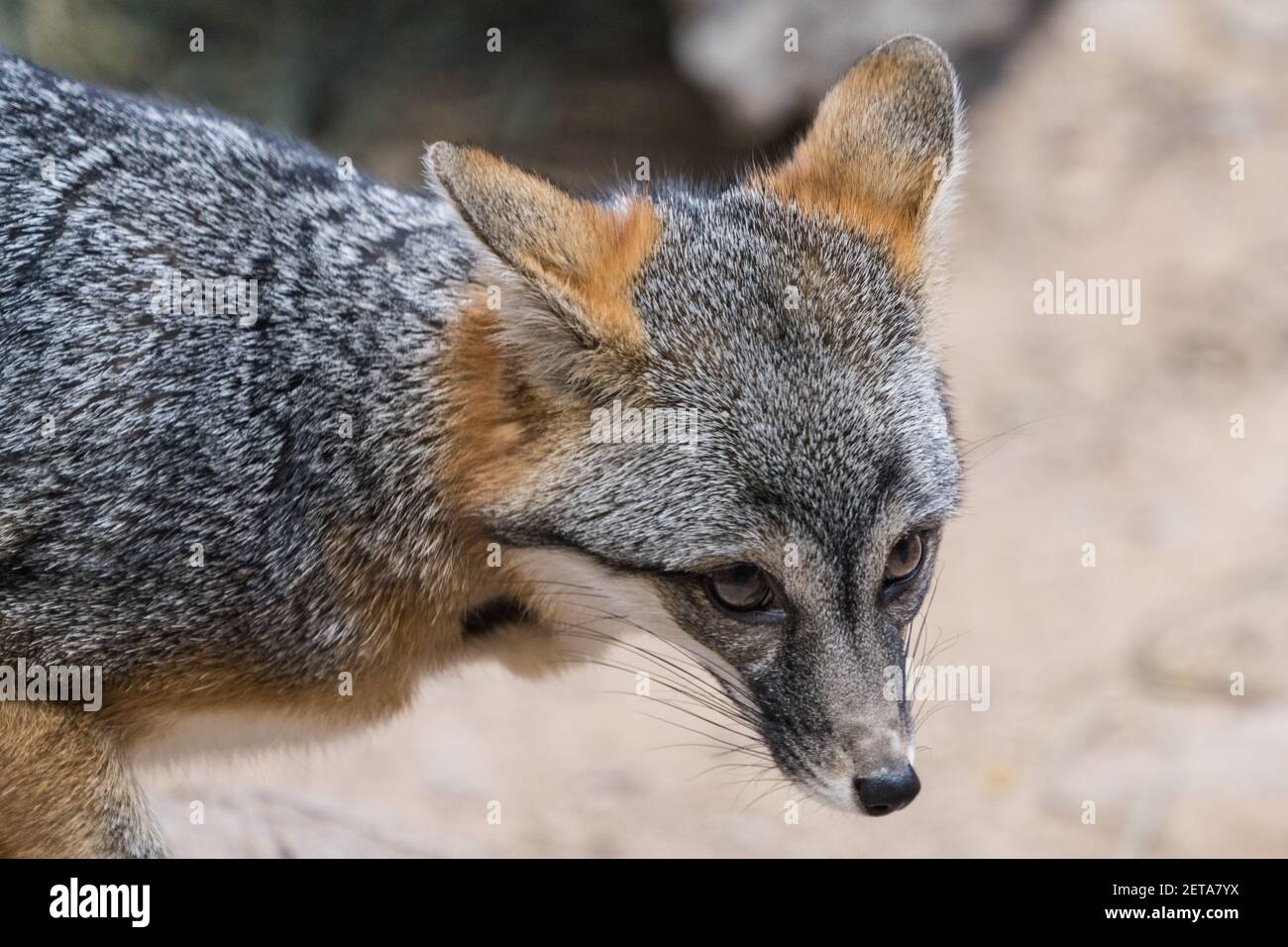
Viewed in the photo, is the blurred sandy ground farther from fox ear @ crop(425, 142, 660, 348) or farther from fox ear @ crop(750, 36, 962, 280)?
fox ear @ crop(750, 36, 962, 280)

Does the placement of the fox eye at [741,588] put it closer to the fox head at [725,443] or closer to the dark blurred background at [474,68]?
the fox head at [725,443]

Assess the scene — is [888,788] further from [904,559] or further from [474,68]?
[474,68]

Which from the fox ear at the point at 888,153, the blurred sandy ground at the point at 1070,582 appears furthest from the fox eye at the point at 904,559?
the blurred sandy ground at the point at 1070,582

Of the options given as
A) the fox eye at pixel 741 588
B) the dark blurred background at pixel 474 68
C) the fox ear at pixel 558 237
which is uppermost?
the dark blurred background at pixel 474 68

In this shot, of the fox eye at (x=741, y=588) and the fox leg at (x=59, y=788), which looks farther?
the fox leg at (x=59, y=788)

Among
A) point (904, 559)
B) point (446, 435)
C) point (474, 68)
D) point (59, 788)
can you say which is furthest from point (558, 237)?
point (474, 68)

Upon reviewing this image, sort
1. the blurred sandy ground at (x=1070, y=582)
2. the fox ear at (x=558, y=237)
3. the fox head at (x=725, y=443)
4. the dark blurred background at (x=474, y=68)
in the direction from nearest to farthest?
1. the fox ear at (x=558, y=237)
2. the fox head at (x=725, y=443)
3. the blurred sandy ground at (x=1070, y=582)
4. the dark blurred background at (x=474, y=68)
